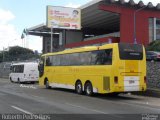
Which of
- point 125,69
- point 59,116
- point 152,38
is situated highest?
point 152,38

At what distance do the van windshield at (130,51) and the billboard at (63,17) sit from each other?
35437 millimetres

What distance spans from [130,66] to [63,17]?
37.5 meters

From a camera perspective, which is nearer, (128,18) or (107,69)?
(107,69)

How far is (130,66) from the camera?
24.4 metres

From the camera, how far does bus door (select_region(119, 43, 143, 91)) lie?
79.0 feet

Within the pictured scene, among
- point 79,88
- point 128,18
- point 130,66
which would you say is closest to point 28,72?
point 79,88

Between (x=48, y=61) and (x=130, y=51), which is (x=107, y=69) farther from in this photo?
(x=48, y=61)

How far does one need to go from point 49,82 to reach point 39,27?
5476 centimetres

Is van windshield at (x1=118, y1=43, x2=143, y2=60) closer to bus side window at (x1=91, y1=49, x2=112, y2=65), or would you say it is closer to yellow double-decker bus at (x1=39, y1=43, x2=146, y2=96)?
yellow double-decker bus at (x1=39, y1=43, x2=146, y2=96)

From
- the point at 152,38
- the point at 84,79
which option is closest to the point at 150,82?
the point at 84,79

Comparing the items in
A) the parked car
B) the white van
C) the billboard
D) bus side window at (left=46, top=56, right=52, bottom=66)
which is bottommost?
the white van

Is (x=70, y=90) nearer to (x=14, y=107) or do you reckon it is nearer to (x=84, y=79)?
(x=84, y=79)

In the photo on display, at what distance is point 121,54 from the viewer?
24094 millimetres

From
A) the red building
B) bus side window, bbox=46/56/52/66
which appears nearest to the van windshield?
bus side window, bbox=46/56/52/66
